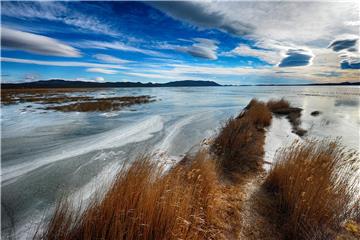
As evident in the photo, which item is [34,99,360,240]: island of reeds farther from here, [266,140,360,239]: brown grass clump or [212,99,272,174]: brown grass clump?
[212,99,272,174]: brown grass clump

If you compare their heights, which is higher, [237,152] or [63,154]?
[237,152]

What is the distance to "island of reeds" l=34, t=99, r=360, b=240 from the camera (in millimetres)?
2566

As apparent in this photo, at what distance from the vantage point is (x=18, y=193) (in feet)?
17.0

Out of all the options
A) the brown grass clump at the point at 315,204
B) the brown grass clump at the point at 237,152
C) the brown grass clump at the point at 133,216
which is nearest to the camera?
→ the brown grass clump at the point at 133,216

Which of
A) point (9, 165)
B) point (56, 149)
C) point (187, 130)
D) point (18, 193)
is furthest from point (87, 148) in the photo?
point (187, 130)

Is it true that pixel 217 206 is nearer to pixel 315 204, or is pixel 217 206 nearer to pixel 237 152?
pixel 315 204

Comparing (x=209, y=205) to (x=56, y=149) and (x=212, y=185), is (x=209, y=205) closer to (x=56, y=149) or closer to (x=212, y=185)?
(x=212, y=185)

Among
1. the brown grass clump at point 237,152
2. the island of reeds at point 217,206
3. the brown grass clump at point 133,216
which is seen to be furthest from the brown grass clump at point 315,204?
the brown grass clump at point 237,152

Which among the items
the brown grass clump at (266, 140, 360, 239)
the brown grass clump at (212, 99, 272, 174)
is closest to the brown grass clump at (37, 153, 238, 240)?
the brown grass clump at (266, 140, 360, 239)

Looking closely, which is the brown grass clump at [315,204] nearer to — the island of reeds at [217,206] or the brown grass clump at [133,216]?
the island of reeds at [217,206]

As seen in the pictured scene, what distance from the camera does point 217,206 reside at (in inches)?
161

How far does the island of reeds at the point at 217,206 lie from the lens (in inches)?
101

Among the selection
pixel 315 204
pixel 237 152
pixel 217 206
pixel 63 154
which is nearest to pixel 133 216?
pixel 217 206

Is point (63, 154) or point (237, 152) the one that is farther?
point (63, 154)
